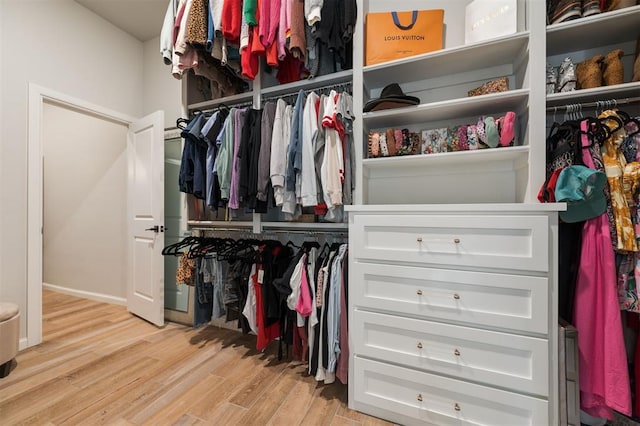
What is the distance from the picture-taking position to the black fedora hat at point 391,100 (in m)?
1.45

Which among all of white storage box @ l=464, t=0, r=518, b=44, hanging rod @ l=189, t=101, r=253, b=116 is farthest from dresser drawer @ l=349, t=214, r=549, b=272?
hanging rod @ l=189, t=101, r=253, b=116

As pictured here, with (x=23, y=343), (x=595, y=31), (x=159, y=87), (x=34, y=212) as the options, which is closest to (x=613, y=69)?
(x=595, y=31)

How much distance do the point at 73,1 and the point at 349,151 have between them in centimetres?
299

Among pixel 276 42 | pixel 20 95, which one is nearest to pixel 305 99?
pixel 276 42

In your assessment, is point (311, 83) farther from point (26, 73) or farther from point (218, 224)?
point (26, 73)

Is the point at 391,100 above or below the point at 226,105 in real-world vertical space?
below

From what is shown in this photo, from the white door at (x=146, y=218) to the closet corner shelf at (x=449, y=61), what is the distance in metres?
1.97

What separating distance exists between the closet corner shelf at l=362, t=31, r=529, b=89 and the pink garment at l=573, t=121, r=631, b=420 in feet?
1.83

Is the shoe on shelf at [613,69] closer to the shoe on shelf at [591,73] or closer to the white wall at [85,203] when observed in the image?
the shoe on shelf at [591,73]

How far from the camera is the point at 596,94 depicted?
1.23 meters

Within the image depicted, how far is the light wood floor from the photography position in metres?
1.35

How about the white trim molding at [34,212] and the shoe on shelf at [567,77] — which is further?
the white trim molding at [34,212]

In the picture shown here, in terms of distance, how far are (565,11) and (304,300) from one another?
198cm

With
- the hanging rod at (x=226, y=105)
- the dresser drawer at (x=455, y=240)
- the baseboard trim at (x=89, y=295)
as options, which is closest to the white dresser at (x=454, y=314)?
the dresser drawer at (x=455, y=240)
